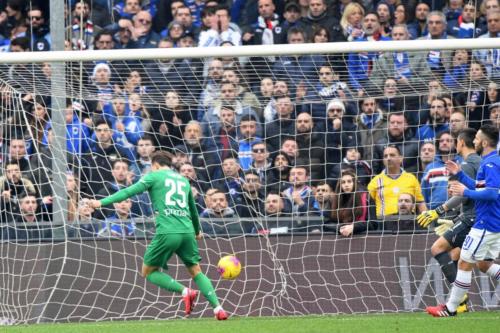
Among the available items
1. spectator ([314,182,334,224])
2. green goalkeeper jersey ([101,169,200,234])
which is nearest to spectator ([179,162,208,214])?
spectator ([314,182,334,224])

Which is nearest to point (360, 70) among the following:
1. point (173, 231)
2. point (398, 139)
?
point (398, 139)

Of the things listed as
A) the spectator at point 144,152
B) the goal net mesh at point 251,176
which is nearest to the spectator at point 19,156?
the goal net mesh at point 251,176

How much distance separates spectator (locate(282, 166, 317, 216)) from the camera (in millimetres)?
12983

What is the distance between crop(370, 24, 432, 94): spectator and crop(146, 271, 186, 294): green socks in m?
3.54

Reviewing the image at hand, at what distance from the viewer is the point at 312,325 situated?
10477 millimetres

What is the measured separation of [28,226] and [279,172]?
9.70 feet

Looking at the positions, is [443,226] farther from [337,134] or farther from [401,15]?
[401,15]

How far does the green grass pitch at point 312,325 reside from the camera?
10.1 metres

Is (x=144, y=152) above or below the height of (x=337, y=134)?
below

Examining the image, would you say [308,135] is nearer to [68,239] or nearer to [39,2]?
[68,239]

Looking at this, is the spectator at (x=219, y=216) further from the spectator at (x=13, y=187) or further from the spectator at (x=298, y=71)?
the spectator at (x=13, y=187)

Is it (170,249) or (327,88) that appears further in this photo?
(327,88)

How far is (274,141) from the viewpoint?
43.8 ft

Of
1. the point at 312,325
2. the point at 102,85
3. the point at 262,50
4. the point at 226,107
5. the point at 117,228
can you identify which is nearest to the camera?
the point at 312,325
